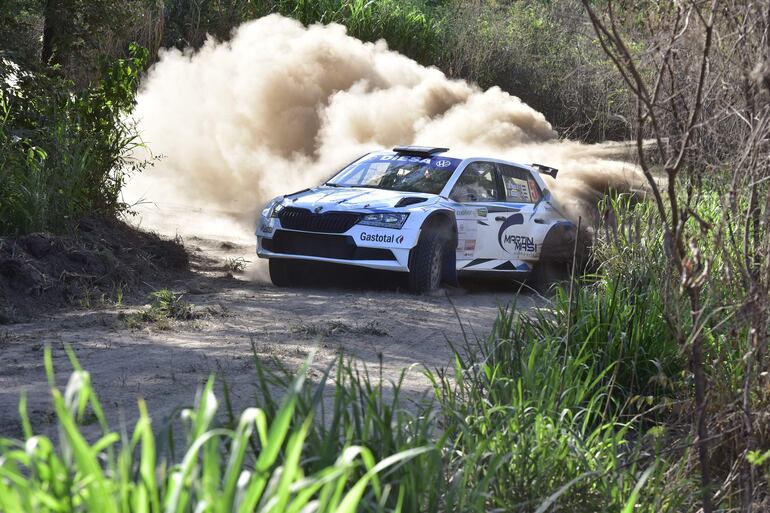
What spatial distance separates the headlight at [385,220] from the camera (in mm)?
11398

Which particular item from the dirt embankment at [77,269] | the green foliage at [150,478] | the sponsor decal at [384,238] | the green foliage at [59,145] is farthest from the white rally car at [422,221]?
the green foliage at [150,478]

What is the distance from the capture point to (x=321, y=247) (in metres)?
11.5

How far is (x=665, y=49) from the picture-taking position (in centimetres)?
430

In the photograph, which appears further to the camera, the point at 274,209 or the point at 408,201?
the point at 274,209

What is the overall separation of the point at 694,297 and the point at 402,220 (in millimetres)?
7171

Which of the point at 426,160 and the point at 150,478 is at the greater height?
the point at 426,160

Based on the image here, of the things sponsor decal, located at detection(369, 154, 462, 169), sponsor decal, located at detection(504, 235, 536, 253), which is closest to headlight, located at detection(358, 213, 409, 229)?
sponsor decal, located at detection(369, 154, 462, 169)

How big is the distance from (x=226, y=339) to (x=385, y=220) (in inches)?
121

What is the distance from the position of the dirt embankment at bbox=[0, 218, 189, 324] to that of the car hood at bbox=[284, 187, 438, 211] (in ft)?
5.63

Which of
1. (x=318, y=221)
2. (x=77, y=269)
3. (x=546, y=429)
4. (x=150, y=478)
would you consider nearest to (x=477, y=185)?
(x=318, y=221)

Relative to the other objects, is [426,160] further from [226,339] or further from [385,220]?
[226,339]

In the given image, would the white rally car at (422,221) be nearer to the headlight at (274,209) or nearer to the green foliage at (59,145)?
the headlight at (274,209)

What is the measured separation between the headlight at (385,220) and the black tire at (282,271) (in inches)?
46.2

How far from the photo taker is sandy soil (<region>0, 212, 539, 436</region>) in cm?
680
